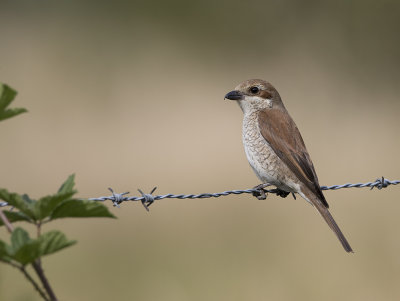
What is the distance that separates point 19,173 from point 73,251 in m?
2.06

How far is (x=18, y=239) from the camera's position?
1.13m

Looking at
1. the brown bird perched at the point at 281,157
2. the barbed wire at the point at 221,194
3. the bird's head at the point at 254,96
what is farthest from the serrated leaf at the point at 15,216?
the bird's head at the point at 254,96

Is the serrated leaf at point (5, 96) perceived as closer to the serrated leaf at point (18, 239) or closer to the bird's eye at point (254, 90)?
the serrated leaf at point (18, 239)

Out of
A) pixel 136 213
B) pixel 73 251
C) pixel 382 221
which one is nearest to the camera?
pixel 73 251

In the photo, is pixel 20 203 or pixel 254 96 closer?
pixel 20 203

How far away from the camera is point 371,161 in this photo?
8453mm

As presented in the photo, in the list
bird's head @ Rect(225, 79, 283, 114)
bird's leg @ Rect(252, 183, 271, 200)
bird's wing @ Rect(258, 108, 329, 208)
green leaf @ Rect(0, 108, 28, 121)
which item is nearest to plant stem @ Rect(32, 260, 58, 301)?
green leaf @ Rect(0, 108, 28, 121)

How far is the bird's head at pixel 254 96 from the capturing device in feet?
17.2

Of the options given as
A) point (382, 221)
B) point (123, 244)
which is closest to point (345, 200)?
point (382, 221)

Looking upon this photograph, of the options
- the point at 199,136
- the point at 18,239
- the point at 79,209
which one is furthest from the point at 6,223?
the point at 199,136

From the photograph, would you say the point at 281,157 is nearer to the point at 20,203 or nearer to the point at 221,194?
the point at 221,194

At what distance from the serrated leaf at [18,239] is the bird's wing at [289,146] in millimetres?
3430

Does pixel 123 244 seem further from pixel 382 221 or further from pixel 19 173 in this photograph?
pixel 382 221

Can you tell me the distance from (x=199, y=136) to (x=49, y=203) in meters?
8.12
